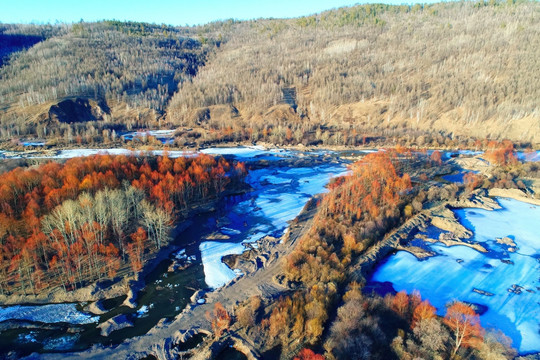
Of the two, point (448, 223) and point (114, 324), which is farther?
point (448, 223)

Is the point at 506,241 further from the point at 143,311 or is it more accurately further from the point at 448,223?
the point at 143,311

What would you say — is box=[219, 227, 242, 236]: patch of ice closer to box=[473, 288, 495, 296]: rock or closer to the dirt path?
the dirt path

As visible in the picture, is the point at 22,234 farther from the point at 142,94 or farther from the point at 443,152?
the point at 142,94

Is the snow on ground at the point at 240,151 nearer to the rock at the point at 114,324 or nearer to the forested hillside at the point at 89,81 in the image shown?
the forested hillside at the point at 89,81

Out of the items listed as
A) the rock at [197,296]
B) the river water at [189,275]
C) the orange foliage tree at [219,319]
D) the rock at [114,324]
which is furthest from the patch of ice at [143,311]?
the orange foliage tree at [219,319]

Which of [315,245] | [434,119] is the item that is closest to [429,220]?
[315,245]

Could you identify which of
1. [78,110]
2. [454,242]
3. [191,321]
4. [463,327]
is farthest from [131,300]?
[78,110]

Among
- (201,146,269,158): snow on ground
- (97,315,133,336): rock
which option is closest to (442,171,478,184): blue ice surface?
(201,146,269,158): snow on ground
